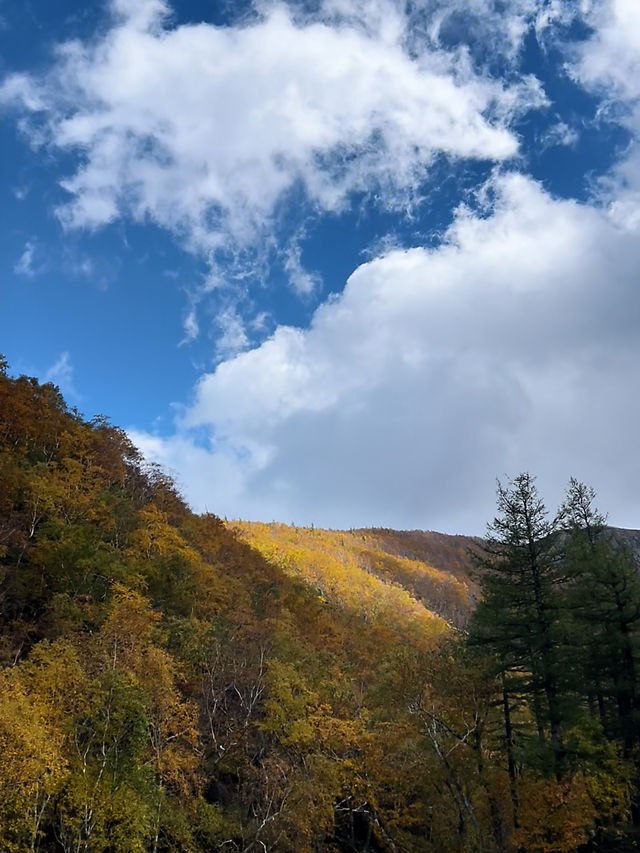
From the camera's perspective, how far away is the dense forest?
21891 mm

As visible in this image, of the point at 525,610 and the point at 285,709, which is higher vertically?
the point at 525,610

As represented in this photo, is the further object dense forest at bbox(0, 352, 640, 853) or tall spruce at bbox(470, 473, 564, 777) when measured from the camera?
tall spruce at bbox(470, 473, 564, 777)

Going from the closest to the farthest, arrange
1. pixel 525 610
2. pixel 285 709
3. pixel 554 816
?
1. pixel 554 816
2. pixel 525 610
3. pixel 285 709

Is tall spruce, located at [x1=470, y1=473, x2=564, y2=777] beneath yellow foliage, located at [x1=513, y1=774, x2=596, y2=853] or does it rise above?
above

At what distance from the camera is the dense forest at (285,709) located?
71.8 ft

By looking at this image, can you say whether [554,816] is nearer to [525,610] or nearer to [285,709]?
[525,610]

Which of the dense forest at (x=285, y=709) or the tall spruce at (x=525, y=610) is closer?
the dense forest at (x=285, y=709)

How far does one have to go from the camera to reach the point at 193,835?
26.6 metres

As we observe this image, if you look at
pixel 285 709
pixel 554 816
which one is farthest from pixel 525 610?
pixel 285 709

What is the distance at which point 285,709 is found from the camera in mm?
33188

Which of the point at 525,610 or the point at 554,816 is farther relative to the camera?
the point at 525,610

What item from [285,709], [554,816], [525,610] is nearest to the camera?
[554,816]

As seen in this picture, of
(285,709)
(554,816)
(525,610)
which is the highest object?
(525,610)

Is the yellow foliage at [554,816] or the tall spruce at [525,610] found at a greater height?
the tall spruce at [525,610]
